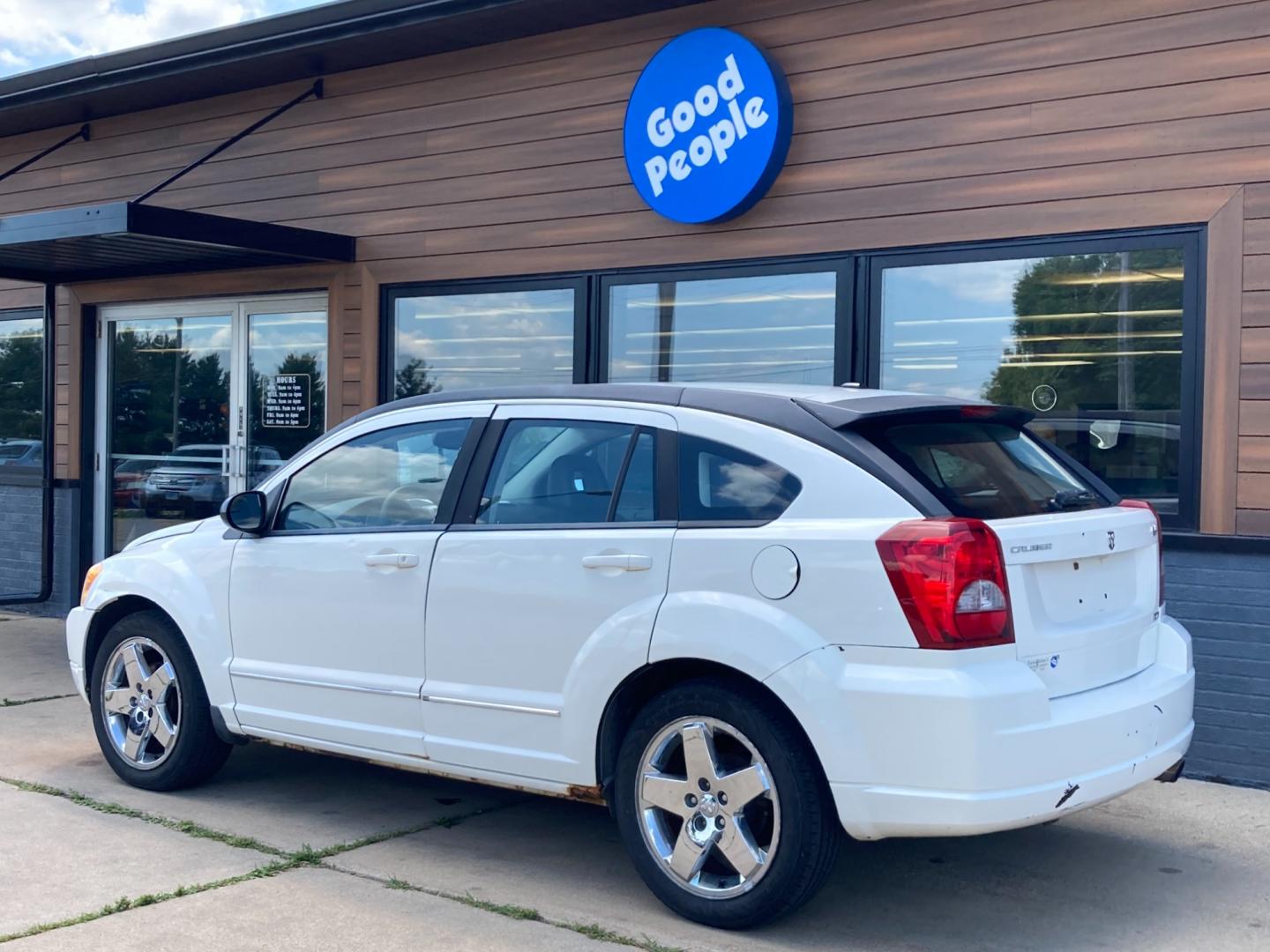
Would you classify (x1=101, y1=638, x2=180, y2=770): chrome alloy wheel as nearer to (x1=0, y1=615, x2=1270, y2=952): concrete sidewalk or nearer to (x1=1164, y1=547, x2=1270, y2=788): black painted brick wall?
(x1=0, y1=615, x2=1270, y2=952): concrete sidewalk

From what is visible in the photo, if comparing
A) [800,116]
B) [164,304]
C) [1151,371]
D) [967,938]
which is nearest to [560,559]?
[967,938]

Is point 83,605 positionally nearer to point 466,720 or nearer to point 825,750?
point 466,720

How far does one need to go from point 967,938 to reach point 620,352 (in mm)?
4828

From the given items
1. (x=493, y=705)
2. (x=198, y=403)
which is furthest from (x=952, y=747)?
(x=198, y=403)

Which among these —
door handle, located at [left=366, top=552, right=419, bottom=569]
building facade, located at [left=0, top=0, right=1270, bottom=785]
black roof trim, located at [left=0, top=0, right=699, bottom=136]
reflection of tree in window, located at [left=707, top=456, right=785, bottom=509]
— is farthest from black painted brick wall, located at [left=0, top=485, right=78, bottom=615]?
reflection of tree in window, located at [left=707, top=456, right=785, bottom=509]

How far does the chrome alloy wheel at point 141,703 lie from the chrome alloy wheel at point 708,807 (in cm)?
A: 237

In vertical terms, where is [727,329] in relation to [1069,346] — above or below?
above

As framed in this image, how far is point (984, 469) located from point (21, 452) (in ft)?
32.2

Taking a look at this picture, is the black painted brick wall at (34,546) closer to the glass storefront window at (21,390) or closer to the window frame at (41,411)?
the window frame at (41,411)

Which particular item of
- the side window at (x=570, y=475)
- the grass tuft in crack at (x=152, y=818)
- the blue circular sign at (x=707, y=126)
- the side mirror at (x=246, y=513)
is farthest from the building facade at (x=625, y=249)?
the grass tuft in crack at (x=152, y=818)

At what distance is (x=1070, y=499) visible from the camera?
452 cm

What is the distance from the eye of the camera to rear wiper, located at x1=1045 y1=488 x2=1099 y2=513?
441 cm

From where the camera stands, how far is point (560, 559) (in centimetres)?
463

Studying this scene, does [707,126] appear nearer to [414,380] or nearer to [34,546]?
[414,380]
